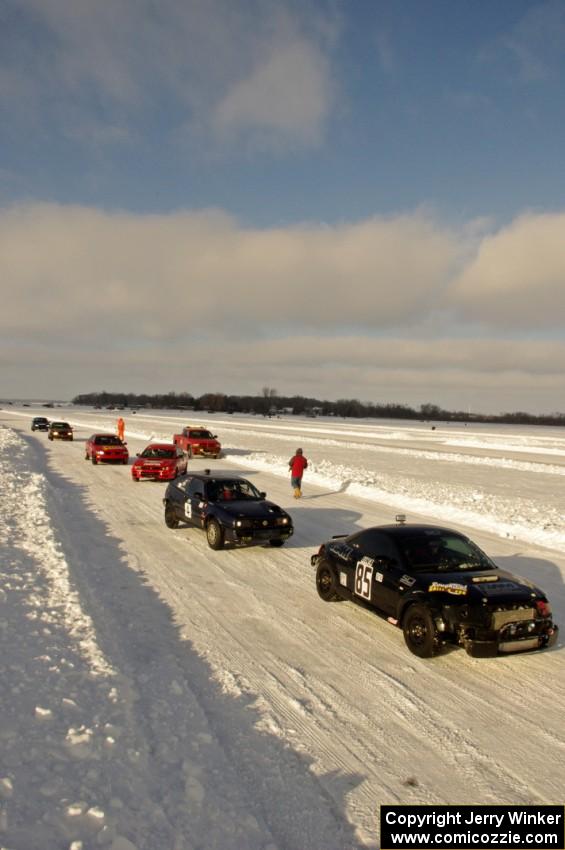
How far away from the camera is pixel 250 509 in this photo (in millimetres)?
12047

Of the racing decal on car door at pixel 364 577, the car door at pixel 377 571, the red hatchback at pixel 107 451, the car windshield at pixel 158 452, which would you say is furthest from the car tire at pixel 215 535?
the red hatchback at pixel 107 451

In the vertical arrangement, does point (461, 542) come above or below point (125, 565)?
above

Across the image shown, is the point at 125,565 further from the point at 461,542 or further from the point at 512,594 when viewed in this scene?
the point at 512,594

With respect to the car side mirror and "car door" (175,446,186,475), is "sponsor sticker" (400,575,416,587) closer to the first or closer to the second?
the car side mirror

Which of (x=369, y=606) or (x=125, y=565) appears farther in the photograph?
(x=125, y=565)

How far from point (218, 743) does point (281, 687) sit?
1.28 m

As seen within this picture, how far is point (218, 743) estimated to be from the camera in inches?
195

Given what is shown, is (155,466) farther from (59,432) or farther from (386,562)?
(59,432)

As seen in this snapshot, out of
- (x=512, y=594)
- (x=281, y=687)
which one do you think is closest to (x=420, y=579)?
(x=512, y=594)

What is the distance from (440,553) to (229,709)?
12.0 feet

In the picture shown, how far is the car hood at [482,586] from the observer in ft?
22.1

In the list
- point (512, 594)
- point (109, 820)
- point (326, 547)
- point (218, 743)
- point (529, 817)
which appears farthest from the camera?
point (326, 547)

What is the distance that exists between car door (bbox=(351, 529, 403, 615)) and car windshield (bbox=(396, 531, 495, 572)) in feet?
0.70

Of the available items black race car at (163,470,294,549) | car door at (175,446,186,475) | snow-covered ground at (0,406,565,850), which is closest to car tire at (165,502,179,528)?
black race car at (163,470,294,549)
